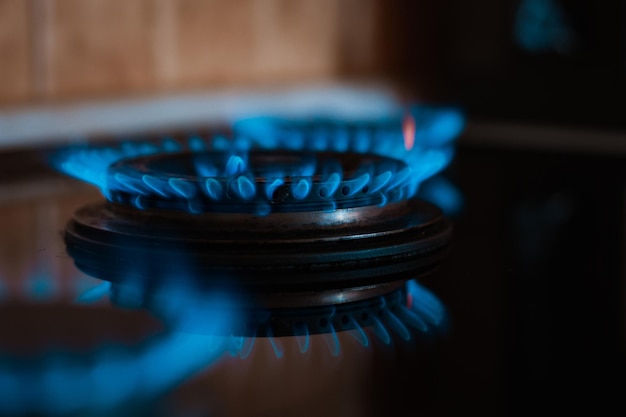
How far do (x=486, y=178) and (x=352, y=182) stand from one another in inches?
23.0

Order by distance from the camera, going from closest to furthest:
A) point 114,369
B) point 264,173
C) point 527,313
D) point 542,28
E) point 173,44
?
point 114,369, point 527,313, point 264,173, point 173,44, point 542,28

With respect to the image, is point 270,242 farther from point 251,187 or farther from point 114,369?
point 114,369

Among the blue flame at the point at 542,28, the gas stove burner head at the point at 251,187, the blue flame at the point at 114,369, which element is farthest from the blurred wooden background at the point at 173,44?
the blue flame at the point at 114,369

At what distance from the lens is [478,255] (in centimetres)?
72

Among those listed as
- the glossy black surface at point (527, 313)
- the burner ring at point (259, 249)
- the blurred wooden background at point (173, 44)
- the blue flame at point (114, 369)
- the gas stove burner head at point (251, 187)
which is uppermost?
the blurred wooden background at point (173, 44)

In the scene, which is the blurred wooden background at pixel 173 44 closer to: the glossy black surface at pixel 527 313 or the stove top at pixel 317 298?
the stove top at pixel 317 298

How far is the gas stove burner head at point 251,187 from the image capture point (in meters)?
0.62

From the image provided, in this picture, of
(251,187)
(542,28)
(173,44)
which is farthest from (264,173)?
(542,28)

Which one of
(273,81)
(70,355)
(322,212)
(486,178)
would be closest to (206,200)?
(322,212)

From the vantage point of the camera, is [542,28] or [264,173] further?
[542,28]

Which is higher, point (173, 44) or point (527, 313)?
point (173, 44)

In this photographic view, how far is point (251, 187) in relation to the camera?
2.02 ft

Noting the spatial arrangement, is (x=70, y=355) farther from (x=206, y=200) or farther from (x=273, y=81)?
(x=273, y=81)

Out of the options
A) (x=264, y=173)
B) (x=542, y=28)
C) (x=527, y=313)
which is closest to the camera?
(x=527, y=313)
